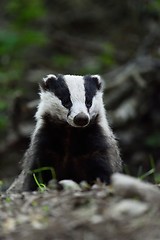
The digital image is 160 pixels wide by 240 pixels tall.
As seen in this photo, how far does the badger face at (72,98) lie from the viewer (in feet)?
17.7

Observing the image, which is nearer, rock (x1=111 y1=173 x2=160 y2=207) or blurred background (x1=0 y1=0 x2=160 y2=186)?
rock (x1=111 y1=173 x2=160 y2=207)

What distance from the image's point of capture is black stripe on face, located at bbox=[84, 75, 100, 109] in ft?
18.7

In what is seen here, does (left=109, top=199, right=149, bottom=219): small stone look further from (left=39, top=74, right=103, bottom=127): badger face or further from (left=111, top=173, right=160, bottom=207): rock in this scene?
(left=39, top=74, right=103, bottom=127): badger face

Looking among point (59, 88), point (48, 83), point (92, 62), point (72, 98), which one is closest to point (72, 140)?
point (72, 98)

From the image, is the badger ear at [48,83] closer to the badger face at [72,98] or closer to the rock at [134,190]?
the badger face at [72,98]

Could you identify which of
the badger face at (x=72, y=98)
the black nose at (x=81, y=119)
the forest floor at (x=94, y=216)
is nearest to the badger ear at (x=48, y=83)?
the badger face at (x=72, y=98)

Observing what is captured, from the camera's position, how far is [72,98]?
561 centimetres

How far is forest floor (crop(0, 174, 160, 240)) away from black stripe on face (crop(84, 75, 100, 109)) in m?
1.86

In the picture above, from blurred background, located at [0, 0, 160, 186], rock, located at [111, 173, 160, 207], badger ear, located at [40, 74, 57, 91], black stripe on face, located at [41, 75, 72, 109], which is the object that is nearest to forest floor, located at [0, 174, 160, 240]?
rock, located at [111, 173, 160, 207]

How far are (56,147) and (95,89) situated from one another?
2.15 ft

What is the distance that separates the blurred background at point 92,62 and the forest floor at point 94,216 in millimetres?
2902

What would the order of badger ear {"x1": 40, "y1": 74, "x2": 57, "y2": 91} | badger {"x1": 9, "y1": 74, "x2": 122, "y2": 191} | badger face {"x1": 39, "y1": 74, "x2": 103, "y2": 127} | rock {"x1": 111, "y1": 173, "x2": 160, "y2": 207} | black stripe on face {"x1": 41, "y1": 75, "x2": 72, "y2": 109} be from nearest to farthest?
1. rock {"x1": 111, "y1": 173, "x2": 160, "y2": 207}
2. badger face {"x1": 39, "y1": 74, "x2": 103, "y2": 127}
3. badger {"x1": 9, "y1": 74, "x2": 122, "y2": 191}
4. black stripe on face {"x1": 41, "y1": 75, "x2": 72, "y2": 109}
5. badger ear {"x1": 40, "y1": 74, "x2": 57, "y2": 91}

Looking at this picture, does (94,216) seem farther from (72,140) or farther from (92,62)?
(92,62)

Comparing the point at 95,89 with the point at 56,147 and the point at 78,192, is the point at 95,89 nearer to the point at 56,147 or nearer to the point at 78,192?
the point at 56,147
